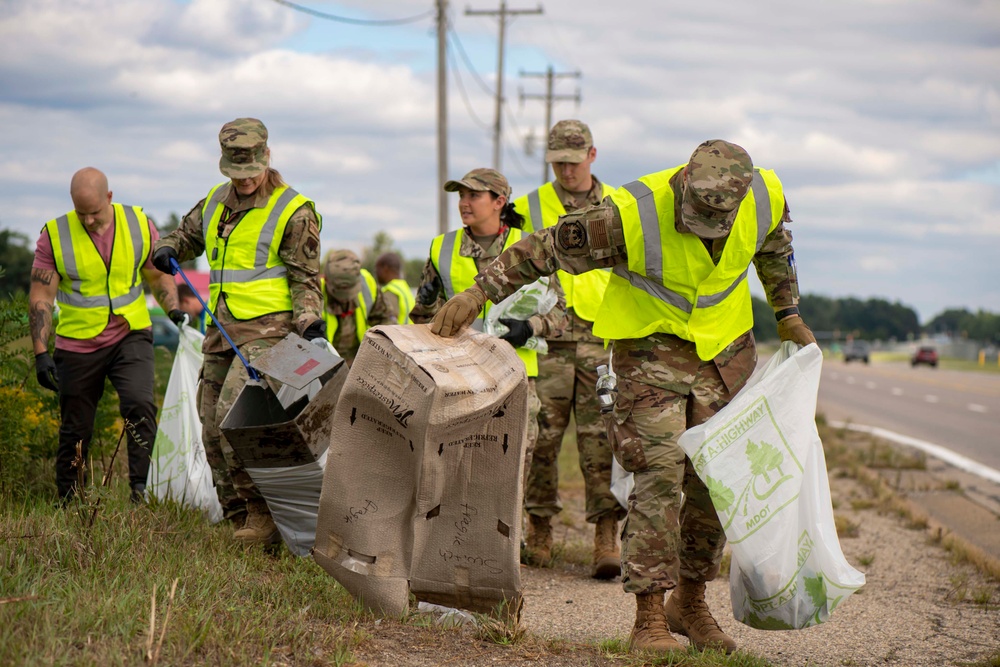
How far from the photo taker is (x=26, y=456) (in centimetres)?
643

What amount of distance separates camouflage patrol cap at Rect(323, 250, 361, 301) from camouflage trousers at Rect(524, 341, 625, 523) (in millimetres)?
2059

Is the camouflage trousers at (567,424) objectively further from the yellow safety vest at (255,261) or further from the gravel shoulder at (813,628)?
the yellow safety vest at (255,261)

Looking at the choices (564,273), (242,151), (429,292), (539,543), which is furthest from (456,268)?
(539,543)

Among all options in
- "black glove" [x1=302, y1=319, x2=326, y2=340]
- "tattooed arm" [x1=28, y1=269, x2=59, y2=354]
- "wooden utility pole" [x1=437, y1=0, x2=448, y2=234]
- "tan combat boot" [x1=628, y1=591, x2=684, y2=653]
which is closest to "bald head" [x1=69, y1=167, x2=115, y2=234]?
"tattooed arm" [x1=28, y1=269, x2=59, y2=354]

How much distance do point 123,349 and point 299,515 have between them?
5.58ft

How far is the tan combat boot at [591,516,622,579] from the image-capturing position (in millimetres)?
6164

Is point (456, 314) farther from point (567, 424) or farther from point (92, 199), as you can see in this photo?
point (92, 199)

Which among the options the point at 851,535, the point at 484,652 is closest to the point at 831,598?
the point at 484,652

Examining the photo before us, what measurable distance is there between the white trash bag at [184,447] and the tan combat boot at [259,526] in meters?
0.48

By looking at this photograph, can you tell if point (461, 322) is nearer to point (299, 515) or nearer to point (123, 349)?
point (299, 515)

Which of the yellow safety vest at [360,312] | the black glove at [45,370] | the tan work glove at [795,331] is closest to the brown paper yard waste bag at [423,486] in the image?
the tan work glove at [795,331]

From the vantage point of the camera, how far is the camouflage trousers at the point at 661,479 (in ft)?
14.2

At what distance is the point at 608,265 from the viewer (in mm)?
4473

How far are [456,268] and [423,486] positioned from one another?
230cm
